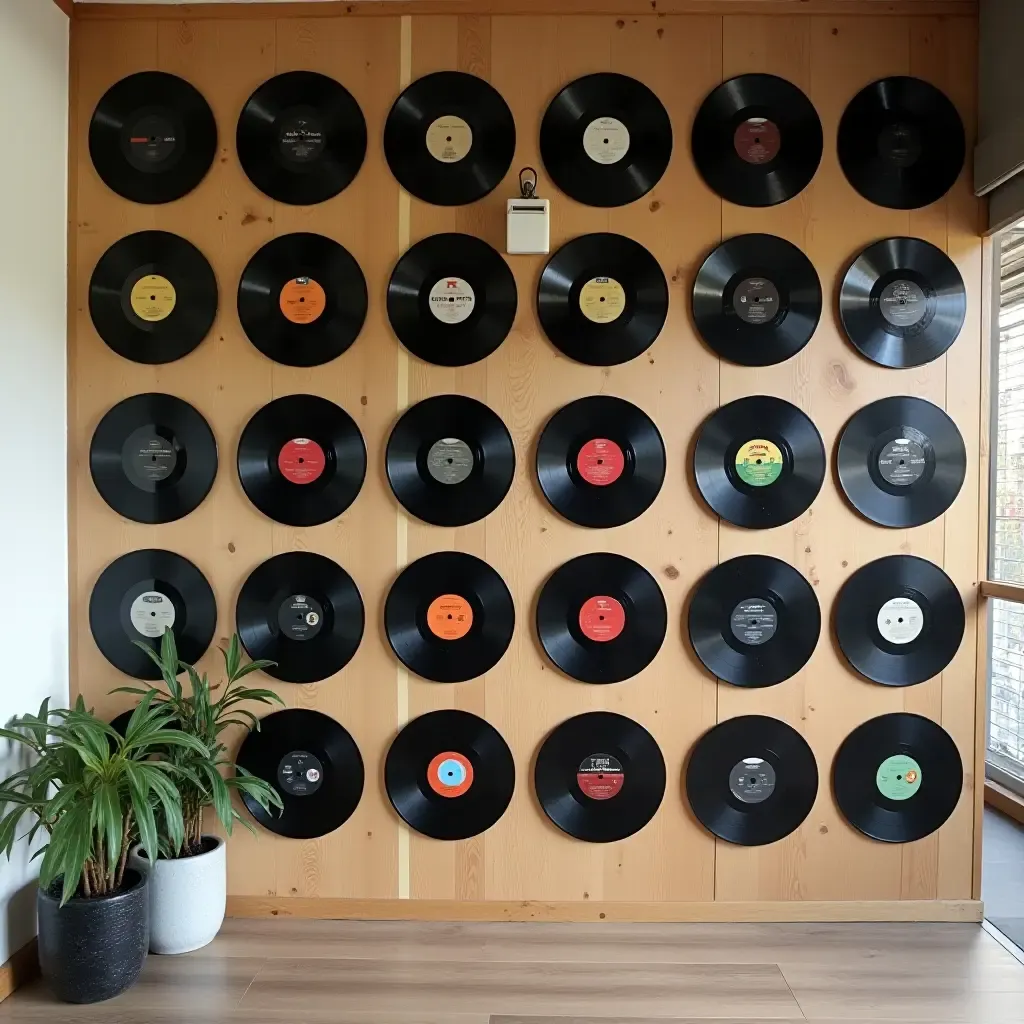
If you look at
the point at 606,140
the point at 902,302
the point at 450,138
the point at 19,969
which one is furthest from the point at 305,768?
the point at 902,302

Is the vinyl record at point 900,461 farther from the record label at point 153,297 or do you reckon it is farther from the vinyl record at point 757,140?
the record label at point 153,297

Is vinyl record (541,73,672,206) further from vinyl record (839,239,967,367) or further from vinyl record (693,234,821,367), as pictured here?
vinyl record (839,239,967,367)

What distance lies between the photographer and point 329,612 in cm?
243

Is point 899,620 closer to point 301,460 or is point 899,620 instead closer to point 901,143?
point 901,143

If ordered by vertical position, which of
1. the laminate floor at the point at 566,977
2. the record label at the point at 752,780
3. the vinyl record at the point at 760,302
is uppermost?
the vinyl record at the point at 760,302

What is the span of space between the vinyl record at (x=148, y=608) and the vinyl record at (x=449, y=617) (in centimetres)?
54

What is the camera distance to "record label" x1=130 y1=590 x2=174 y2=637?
244cm

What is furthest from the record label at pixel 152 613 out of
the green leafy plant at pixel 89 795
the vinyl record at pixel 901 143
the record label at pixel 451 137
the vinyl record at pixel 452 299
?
the vinyl record at pixel 901 143

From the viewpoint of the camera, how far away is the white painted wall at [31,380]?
216cm

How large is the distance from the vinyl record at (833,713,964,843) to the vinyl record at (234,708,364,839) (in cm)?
138

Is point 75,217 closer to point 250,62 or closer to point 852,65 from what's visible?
point 250,62

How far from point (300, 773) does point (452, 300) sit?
1.40 meters

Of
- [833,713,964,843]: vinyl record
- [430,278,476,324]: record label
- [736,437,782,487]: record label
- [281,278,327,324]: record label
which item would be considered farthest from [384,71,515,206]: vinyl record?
[833,713,964,843]: vinyl record

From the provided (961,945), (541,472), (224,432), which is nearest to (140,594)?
(224,432)
